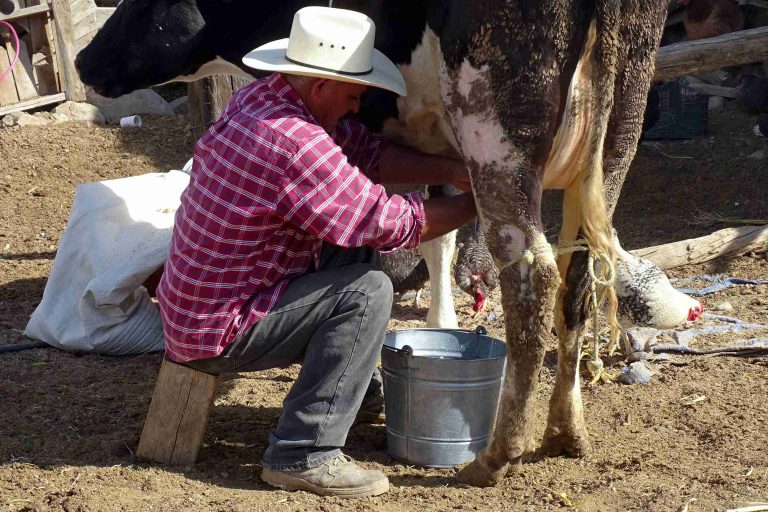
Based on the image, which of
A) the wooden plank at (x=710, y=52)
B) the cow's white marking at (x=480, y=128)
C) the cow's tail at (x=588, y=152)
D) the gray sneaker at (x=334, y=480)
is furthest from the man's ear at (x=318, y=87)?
the wooden plank at (x=710, y=52)

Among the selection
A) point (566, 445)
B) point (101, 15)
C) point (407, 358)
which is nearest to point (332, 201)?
point (407, 358)

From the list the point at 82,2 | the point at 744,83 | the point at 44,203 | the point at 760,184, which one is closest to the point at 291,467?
the point at 44,203

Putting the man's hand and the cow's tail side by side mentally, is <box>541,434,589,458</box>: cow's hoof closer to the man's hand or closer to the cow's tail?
the cow's tail

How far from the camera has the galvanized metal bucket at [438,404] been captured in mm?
3477

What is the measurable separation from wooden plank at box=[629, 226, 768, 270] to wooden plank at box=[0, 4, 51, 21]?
248 inches

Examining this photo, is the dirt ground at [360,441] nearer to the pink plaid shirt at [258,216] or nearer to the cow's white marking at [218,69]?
the pink plaid shirt at [258,216]

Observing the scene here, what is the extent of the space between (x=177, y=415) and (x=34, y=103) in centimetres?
691

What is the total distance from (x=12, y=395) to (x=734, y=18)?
747 centimetres

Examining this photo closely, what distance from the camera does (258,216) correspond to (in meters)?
3.16

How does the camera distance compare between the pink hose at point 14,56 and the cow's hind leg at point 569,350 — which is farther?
the pink hose at point 14,56

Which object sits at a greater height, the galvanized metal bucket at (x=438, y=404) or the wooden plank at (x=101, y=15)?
the wooden plank at (x=101, y=15)

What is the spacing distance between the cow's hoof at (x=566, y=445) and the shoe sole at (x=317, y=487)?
0.68 meters

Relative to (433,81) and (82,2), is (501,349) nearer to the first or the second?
(433,81)

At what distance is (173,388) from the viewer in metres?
3.56
